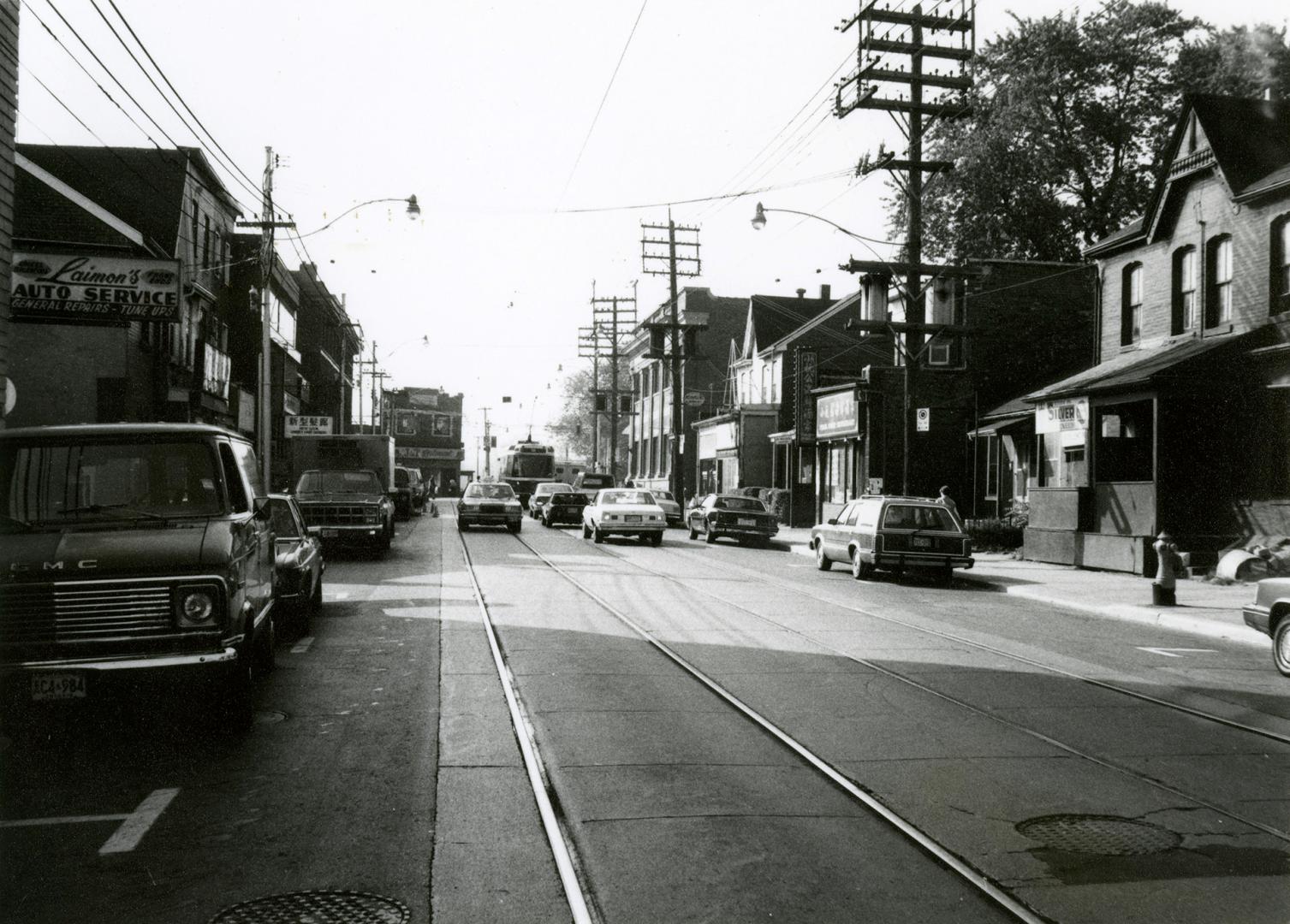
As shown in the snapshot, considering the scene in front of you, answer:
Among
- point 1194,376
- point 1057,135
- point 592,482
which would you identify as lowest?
point 592,482

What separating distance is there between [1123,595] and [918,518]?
400cm

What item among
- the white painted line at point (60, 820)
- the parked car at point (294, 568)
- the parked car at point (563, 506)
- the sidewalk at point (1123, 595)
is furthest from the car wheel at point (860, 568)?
the parked car at point (563, 506)

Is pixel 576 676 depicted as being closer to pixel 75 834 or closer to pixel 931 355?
pixel 75 834

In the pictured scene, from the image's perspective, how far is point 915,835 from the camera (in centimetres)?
535

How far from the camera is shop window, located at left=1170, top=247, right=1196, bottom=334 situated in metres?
24.1

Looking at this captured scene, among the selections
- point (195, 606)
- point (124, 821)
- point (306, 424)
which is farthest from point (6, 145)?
point (306, 424)

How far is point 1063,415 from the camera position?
81.1ft

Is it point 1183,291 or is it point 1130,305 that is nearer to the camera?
point 1183,291

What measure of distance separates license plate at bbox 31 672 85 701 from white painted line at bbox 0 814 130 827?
1003mm

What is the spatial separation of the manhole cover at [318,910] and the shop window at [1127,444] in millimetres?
22473

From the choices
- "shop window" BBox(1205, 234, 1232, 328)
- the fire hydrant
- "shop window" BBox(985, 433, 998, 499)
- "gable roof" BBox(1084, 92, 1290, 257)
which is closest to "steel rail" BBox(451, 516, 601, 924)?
the fire hydrant

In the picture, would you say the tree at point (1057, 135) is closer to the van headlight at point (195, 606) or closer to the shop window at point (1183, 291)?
the shop window at point (1183, 291)

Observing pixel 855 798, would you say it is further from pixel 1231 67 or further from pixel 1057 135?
pixel 1057 135

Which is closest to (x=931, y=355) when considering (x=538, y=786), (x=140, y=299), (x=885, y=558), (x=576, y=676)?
(x=885, y=558)
